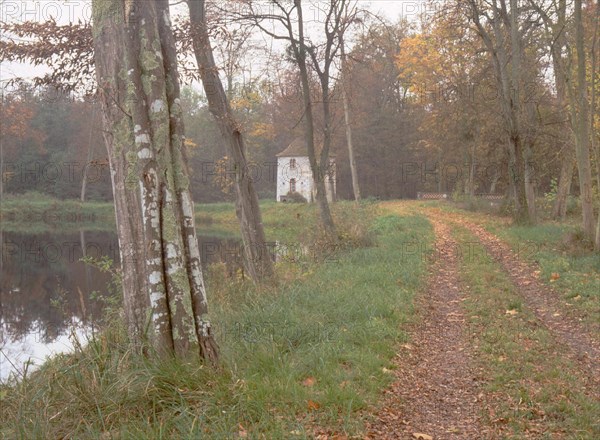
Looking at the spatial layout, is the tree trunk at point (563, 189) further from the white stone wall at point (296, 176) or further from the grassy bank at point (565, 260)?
the white stone wall at point (296, 176)

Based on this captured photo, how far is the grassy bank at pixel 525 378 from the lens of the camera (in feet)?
16.2

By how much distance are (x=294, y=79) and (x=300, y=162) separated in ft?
103

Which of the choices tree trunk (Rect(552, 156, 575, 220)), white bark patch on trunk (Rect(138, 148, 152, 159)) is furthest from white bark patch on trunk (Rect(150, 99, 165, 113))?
tree trunk (Rect(552, 156, 575, 220))

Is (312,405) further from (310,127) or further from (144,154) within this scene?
(310,127)

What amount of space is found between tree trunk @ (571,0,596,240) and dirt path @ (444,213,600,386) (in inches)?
77.6

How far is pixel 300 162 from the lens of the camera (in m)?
50.4

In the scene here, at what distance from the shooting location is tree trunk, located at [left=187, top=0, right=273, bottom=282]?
11.4 meters

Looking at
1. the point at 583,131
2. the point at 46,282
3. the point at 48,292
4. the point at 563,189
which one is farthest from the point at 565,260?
the point at 46,282

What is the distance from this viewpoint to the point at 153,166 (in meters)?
5.22

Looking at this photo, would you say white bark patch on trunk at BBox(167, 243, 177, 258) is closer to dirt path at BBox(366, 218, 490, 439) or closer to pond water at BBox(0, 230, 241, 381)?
pond water at BBox(0, 230, 241, 381)

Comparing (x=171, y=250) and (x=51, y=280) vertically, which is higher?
(x=171, y=250)

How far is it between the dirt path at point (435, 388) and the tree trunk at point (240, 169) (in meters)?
3.62

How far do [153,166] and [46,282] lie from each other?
47.7 ft

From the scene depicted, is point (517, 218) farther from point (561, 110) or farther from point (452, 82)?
point (452, 82)
